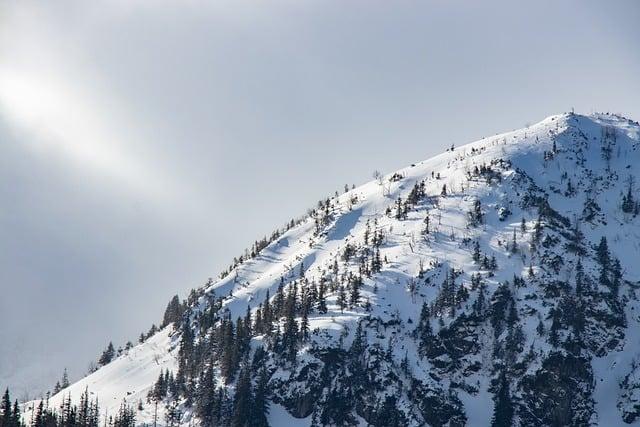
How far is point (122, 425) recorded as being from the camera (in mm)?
199500

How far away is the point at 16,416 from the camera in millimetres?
185250

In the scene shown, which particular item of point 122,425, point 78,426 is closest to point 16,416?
point 78,426

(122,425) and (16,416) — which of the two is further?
(122,425)

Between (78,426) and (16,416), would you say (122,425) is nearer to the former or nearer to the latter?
(78,426)

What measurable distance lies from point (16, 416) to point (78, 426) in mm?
16397

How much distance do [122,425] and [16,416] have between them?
95.9ft

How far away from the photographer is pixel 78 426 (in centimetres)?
19038

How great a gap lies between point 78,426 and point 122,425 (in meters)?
13.5
